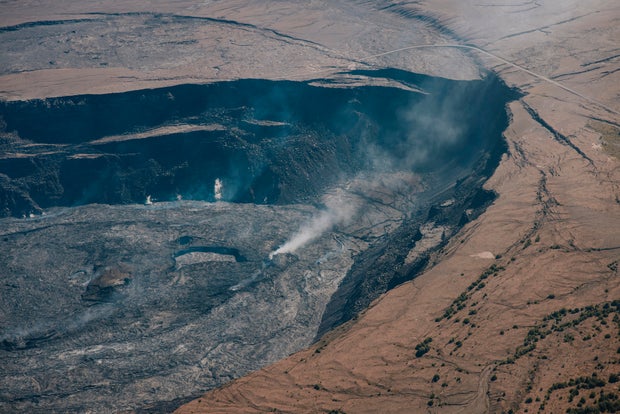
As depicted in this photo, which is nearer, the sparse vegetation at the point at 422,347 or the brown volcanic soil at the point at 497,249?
the brown volcanic soil at the point at 497,249

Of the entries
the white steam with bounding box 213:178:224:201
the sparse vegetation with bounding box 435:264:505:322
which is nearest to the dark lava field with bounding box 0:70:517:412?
the white steam with bounding box 213:178:224:201

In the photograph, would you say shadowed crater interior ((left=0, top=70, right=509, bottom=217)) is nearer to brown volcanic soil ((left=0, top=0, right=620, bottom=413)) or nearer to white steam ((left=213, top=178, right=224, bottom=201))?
white steam ((left=213, top=178, right=224, bottom=201))

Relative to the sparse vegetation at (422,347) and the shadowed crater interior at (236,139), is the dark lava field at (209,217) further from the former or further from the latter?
the sparse vegetation at (422,347)

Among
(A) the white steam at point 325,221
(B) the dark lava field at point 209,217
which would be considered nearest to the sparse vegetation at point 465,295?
(B) the dark lava field at point 209,217

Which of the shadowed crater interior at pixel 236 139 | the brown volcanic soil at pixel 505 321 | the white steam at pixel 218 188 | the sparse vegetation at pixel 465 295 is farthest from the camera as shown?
the shadowed crater interior at pixel 236 139

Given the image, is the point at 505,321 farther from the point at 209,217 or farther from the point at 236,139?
the point at 236,139

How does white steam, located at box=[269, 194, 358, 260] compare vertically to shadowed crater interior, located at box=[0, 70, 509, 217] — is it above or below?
below

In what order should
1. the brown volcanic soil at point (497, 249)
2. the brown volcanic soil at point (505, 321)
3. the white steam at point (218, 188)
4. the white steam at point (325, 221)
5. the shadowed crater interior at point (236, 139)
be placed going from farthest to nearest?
the shadowed crater interior at point (236, 139)
the white steam at point (218, 188)
the white steam at point (325, 221)
the brown volcanic soil at point (497, 249)
the brown volcanic soil at point (505, 321)
